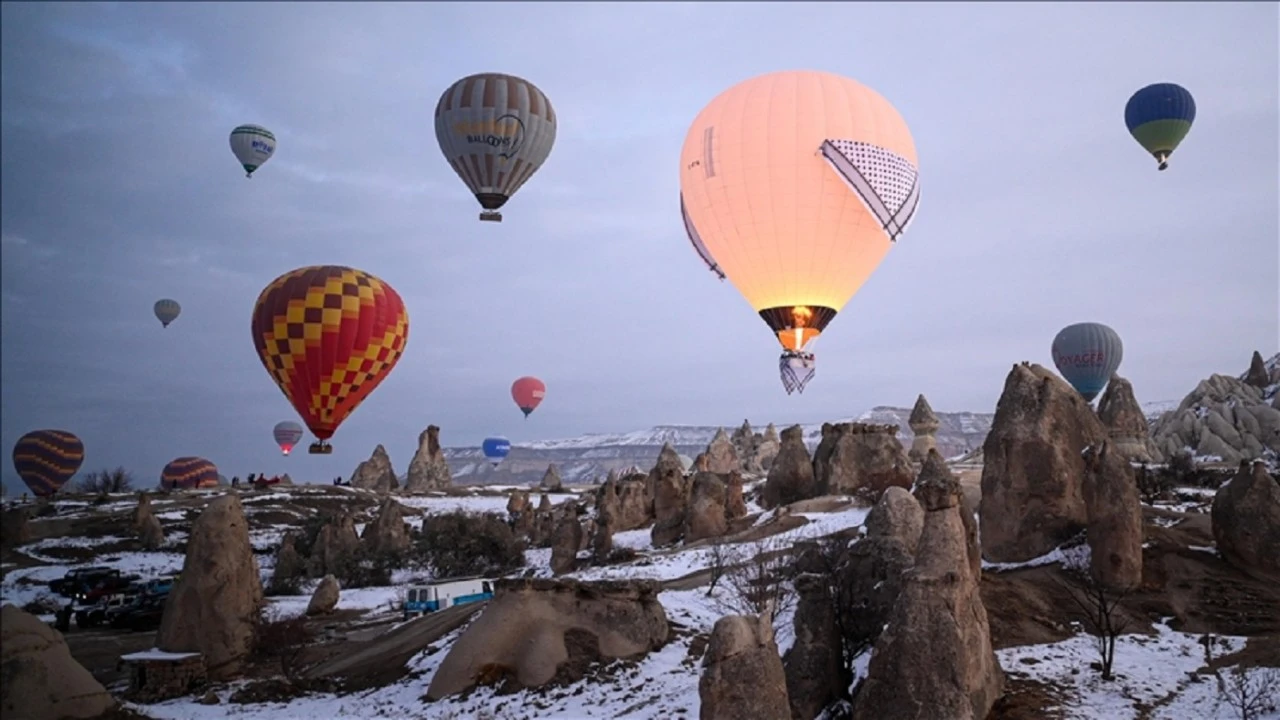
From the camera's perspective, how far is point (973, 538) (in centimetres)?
1641

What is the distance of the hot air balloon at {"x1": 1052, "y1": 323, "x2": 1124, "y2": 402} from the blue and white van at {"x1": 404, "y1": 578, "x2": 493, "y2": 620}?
44131 millimetres

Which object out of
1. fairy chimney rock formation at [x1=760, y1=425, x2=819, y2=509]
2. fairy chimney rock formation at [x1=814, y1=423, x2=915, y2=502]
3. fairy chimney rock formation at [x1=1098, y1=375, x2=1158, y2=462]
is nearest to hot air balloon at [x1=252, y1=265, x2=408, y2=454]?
fairy chimney rock formation at [x1=760, y1=425, x2=819, y2=509]

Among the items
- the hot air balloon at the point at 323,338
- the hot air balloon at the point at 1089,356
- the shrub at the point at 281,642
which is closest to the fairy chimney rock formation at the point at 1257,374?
the hot air balloon at the point at 1089,356

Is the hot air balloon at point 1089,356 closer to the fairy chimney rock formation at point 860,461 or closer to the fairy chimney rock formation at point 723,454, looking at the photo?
the fairy chimney rock formation at point 860,461

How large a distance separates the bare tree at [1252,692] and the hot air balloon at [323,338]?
2489cm

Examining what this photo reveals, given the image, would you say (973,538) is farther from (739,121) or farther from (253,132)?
(253,132)

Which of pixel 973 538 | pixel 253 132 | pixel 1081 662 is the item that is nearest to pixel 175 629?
pixel 973 538

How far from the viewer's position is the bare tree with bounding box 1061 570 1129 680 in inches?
585

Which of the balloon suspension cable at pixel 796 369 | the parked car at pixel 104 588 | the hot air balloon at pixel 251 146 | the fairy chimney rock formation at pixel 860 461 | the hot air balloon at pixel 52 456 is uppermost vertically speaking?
the hot air balloon at pixel 251 146

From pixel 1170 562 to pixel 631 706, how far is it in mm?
14287

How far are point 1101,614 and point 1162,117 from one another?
3267cm

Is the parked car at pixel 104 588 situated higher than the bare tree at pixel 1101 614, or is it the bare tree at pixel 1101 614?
the parked car at pixel 104 588

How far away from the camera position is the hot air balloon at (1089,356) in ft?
184

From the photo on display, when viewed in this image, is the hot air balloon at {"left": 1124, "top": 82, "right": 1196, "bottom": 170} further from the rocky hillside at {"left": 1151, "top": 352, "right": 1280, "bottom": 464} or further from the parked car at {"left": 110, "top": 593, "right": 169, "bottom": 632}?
the parked car at {"left": 110, "top": 593, "right": 169, "bottom": 632}
